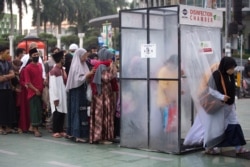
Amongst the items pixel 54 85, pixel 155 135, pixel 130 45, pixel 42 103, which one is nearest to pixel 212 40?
pixel 130 45

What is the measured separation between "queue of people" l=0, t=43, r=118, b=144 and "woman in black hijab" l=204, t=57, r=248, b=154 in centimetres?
200

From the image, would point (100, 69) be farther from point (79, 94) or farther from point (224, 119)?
point (224, 119)

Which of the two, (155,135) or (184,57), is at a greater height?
(184,57)

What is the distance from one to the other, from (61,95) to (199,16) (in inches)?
125

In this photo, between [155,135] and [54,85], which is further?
[54,85]

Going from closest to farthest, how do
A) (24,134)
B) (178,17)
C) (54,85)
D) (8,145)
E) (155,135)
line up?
(178,17) → (155,135) → (8,145) → (54,85) → (24,134)

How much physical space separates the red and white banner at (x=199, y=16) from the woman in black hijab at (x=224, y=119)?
0.79m

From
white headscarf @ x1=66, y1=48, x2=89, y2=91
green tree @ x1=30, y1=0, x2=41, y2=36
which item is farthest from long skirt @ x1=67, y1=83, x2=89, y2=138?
green tree @ x1=30, y1=0, x2=41, y2=36

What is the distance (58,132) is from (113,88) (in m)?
1.61

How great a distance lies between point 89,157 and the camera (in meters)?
7.23

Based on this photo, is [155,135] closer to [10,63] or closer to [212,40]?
[212,40]

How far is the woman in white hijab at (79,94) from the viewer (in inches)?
331

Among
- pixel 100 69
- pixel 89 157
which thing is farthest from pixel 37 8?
pixel 89 157

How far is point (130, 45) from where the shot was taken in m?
7.89
